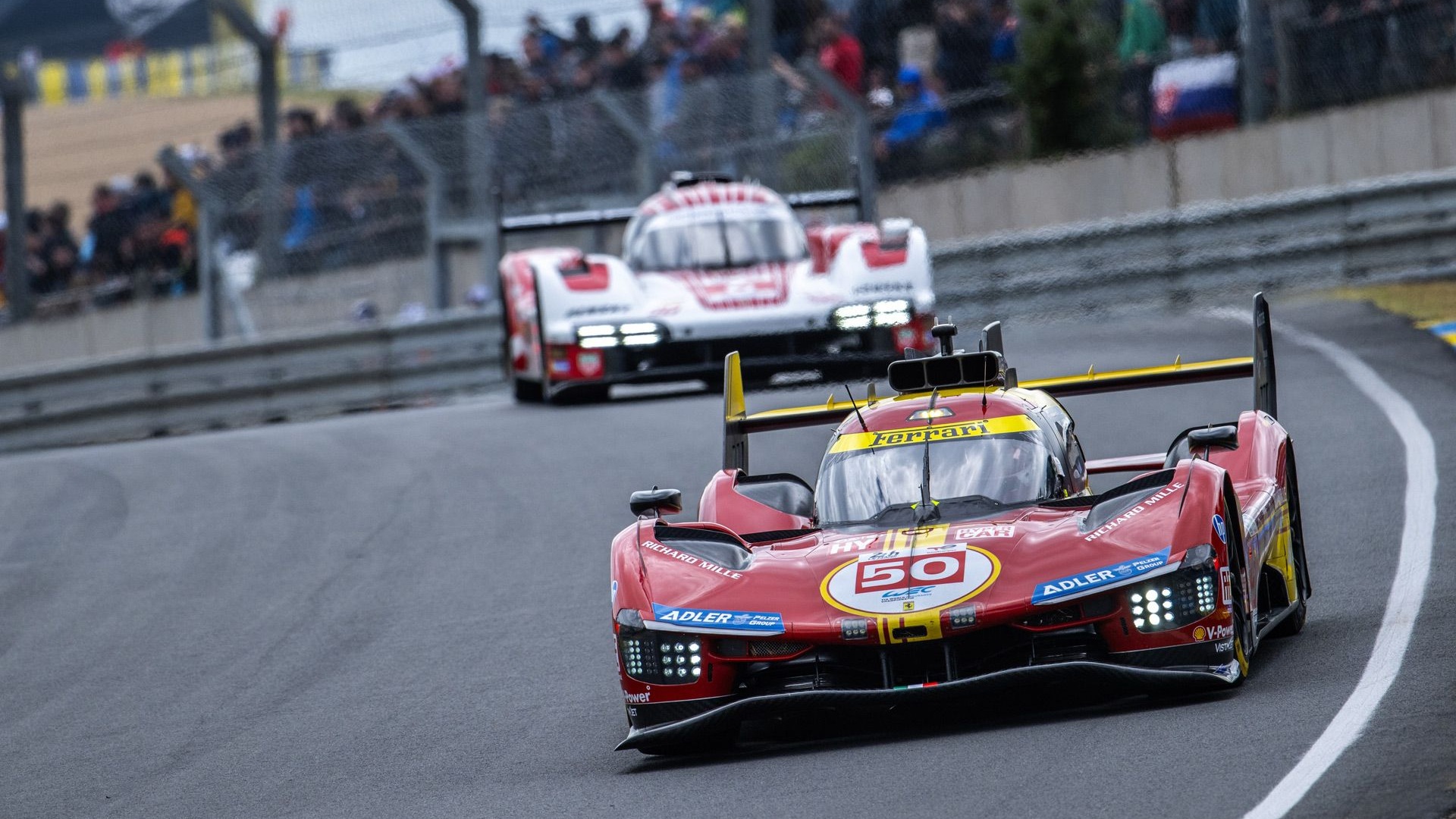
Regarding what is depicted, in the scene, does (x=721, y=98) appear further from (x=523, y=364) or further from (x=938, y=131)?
(x=523, y=364)

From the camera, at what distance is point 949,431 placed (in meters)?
7.70

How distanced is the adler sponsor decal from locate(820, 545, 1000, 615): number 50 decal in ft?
1.01

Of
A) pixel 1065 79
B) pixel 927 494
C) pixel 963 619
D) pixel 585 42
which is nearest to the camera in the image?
pixel 963 619

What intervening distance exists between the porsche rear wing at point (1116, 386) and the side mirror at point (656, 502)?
2.81ft

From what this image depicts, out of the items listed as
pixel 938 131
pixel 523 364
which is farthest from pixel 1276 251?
pixel 523 364

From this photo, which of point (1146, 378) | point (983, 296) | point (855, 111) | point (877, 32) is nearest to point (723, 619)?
point (1146, 378)

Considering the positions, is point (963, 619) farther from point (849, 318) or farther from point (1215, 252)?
point (1215, 252)

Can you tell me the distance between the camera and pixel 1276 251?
733 inches

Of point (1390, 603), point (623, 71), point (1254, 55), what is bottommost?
point (1390, 603)

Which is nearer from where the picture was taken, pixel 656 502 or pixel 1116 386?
pixel 656 502

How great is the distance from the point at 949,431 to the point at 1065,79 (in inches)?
542

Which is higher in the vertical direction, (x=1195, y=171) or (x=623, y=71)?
(x=623, y=71)

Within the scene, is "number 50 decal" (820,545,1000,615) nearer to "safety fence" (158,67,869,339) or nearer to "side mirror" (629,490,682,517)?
"side mirror" (629,490,682,517)

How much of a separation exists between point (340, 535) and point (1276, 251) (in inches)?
384
